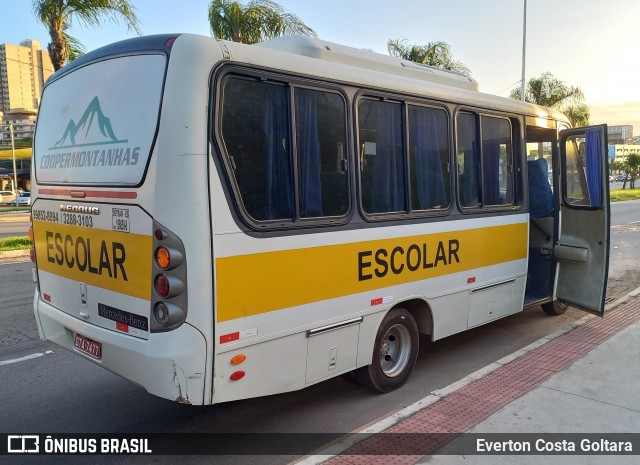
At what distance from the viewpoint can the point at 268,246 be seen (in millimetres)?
3717

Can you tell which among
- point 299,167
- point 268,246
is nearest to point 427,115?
point 299,167

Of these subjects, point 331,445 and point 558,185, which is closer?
point 331,445

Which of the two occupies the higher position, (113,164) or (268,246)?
(113,164)

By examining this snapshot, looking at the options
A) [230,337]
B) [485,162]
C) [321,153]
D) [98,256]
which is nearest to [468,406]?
[230,337]

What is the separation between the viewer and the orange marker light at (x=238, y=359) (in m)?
3.56

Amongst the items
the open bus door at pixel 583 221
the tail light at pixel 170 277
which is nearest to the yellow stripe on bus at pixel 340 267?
the tail light at pixel 170 277

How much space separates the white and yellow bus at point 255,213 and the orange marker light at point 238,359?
0.03m

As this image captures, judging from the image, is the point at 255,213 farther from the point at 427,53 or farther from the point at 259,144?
the point at 427,53

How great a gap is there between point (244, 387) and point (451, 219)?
2.78 metres

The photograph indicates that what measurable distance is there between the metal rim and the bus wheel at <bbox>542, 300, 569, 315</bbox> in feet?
11.0

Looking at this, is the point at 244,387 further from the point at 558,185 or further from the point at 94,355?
the point at 558,185

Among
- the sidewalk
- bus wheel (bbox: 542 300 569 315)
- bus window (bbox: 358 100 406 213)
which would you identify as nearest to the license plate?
the sidewalk

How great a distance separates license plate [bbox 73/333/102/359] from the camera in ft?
12.7

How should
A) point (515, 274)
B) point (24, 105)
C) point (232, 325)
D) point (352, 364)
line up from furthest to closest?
point (24, 105), point (515, 274), point (352, 364), point (232, 325)
